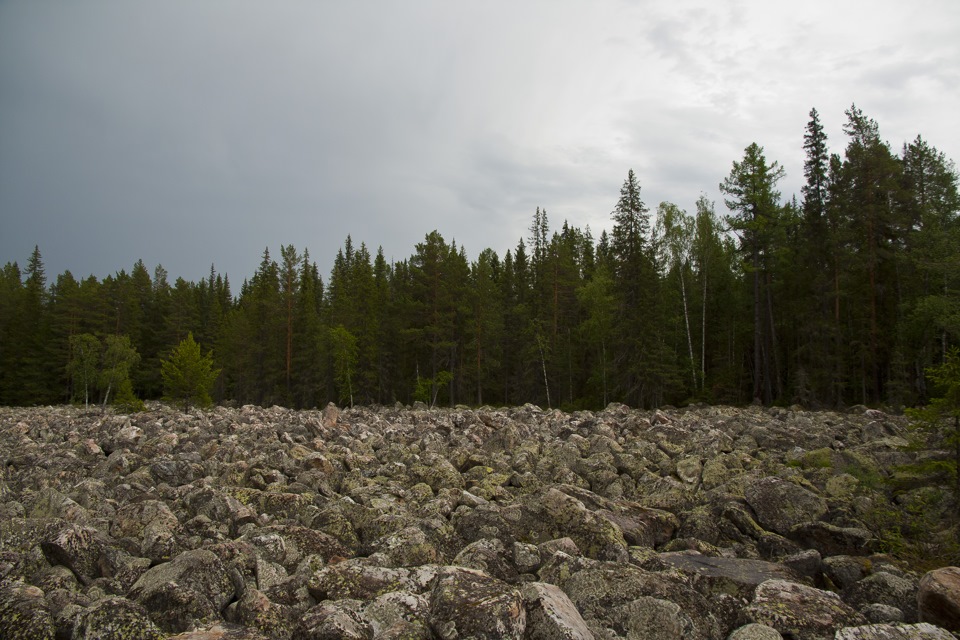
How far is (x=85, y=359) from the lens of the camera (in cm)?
5653

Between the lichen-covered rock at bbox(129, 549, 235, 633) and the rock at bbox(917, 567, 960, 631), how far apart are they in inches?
254

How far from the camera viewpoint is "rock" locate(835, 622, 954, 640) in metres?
4.45

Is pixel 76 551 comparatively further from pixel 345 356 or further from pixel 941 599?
pixel 345 356

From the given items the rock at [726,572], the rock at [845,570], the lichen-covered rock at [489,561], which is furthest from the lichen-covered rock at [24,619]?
the rock at [845,570]

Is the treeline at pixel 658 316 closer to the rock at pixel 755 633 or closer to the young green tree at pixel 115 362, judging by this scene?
the young green tree at pixel 115 362

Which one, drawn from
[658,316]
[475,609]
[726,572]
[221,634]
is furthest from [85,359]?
[726,572]

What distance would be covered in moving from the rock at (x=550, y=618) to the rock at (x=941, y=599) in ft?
10.5

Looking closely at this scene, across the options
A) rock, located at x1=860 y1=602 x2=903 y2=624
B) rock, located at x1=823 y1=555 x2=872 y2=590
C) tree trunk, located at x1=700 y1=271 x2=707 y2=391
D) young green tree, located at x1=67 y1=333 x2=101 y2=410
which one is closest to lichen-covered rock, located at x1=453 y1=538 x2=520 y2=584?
rock, located at x1=860 y1=602 x2=903 y2=624

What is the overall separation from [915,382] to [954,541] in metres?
30.7

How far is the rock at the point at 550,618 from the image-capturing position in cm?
437

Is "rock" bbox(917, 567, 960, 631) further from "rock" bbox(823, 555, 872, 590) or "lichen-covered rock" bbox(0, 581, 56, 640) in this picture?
"lichen-covered rock" bbox(0, 581, 56, 640)

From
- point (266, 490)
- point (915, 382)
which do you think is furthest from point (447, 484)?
point (915, 382)

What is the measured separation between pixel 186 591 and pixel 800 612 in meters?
5.55

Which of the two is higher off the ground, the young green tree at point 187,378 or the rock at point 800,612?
the young green tree at point 187,378
